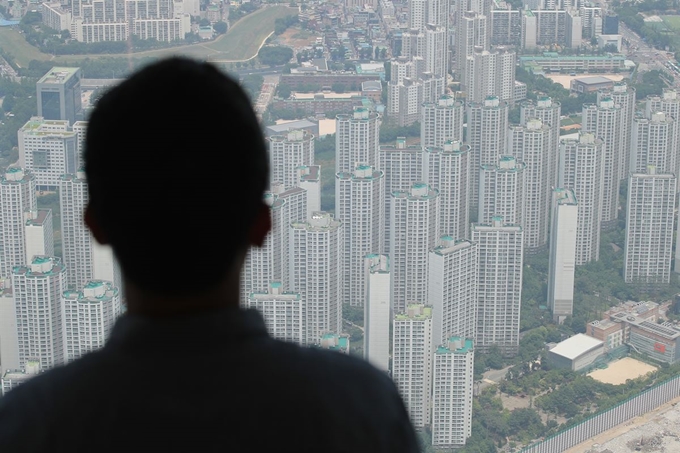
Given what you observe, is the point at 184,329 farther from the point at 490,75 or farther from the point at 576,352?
the point at 490,75

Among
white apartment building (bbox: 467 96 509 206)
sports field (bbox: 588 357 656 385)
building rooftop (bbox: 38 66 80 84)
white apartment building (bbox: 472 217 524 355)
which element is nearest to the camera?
sports field (bbox: 588 357 656 385)

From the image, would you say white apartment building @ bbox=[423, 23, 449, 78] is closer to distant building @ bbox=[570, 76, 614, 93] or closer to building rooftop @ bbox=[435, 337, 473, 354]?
distant building @ bbox=[570, 76, 614, 93]

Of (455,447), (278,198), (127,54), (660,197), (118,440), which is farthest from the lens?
(127,54)

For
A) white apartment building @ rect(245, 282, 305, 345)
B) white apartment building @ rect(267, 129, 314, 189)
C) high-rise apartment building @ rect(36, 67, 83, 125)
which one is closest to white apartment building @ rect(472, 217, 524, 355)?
white apartment building @ rect(245, 282, 305, 345)

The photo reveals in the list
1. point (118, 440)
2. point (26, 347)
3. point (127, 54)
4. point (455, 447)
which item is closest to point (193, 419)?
point (118, 440)

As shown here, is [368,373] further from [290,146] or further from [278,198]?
[290,146]

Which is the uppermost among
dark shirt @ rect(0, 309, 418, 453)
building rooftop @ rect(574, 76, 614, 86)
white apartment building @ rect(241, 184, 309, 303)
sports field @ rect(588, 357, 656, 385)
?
dark shirt @ rect(0, 309, 418, 453)
